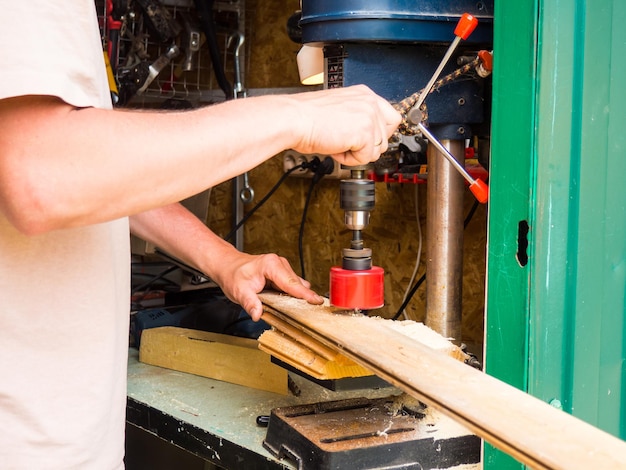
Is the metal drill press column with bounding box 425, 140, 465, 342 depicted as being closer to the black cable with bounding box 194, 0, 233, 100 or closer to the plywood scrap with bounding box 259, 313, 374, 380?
the plywood scrap with bounding box 259, 313, 374, 380

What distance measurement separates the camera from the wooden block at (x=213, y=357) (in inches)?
61.0

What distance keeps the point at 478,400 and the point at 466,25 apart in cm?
62

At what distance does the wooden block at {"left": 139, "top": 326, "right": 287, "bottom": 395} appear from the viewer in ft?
5.08

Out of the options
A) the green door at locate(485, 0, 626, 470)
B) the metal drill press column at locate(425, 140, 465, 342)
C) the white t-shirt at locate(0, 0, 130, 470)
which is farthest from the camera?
the metal drill press column at locate(425, 140, 465, 342)

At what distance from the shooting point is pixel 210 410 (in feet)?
4.74

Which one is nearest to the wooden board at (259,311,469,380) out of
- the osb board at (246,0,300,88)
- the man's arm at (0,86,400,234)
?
the man's arm at (0,86,400,234)

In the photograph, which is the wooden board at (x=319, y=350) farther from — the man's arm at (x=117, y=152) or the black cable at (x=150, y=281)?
the black cable at (x=150, y=281)

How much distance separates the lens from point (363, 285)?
123 cm

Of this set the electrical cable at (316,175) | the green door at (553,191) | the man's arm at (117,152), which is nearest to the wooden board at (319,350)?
the green door at (553,191)

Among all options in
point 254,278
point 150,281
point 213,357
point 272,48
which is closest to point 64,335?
point 254,278

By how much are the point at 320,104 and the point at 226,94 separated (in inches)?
61.1

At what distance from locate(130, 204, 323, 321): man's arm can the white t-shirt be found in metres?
0.40

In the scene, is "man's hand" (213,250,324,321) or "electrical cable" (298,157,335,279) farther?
"electrical cable" (298,157,335,279)

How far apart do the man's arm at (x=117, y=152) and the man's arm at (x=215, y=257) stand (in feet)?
1.66
